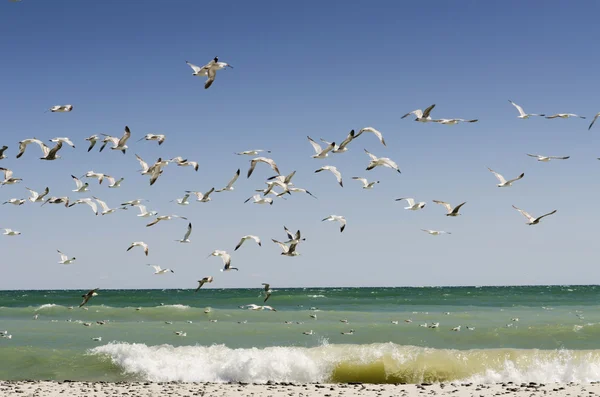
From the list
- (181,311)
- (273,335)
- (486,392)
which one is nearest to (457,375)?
(486,392)

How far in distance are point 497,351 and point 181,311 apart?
35.4 metres

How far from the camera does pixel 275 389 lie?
18.7m

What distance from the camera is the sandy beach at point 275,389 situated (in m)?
17.6

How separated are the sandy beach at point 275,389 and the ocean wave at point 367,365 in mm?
2250

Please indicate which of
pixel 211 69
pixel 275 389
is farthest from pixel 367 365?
pixel 211 69

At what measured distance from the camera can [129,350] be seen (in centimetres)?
2519

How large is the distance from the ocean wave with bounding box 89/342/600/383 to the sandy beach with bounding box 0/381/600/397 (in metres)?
2.25

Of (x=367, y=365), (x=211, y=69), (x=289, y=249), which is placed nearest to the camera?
(x=211, y=69)

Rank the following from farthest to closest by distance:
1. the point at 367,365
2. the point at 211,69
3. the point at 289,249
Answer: the point at 367,365, the point at 289,249, the point at 211,69

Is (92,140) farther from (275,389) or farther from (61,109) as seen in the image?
(275,389)

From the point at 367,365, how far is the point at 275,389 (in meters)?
4.80

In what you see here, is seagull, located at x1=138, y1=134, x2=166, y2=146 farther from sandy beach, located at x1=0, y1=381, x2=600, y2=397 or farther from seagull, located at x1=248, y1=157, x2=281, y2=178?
sandy beach, located at x1=0, y1=381, x2=600, y2=397

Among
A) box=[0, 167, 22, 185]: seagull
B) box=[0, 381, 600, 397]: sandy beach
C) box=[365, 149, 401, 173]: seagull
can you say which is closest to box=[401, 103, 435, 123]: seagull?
box=[365, 149, 401, 173]: seagull

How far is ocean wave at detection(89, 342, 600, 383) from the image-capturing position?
21.7 metres
